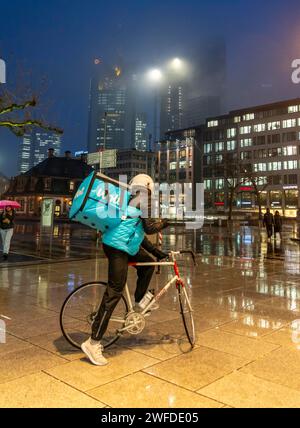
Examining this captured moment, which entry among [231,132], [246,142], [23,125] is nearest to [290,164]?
[246,142]

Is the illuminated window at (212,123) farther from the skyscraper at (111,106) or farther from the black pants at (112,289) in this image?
the black pants at (112,289)

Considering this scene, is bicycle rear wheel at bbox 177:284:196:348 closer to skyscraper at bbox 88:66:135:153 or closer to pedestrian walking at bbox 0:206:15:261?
pedestrian walking at bbox 0:206:15:261

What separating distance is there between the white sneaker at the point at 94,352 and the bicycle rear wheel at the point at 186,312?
1.14m

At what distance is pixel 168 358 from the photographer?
4352mm

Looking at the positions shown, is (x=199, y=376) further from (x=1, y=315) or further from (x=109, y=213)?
(x=1, y=315)

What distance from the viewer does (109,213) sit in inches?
167

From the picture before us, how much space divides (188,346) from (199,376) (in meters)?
0.95

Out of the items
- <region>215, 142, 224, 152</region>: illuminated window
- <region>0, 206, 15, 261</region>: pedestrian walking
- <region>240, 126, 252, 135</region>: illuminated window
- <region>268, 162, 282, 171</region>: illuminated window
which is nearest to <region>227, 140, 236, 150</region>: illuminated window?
<region>215, 142, 224, 152</region>: illuminated window

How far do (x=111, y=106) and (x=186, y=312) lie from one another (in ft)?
257

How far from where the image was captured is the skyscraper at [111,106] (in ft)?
190

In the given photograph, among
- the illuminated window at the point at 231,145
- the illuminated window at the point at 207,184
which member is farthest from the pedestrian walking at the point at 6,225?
the illuminated window at the point at 207,184

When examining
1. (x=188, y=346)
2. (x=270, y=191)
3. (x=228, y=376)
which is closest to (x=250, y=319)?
(x=188, y=346)
